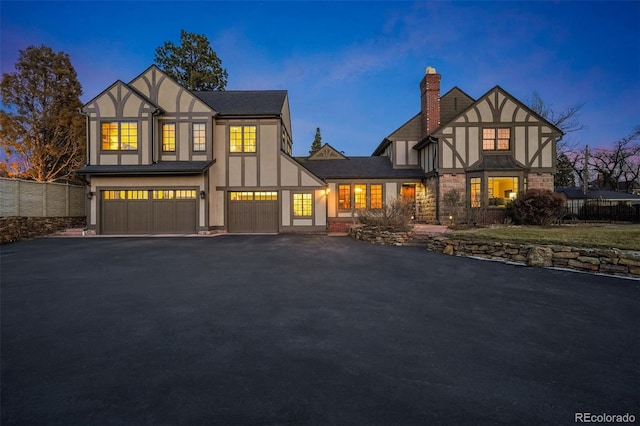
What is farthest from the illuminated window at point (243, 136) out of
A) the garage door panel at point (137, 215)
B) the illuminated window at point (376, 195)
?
the illuminated window at point (376, 195)

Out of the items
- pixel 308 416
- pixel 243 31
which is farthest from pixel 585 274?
pixel 243 31

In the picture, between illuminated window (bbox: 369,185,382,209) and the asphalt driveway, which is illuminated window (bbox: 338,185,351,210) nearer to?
illuminated window (bbox: 369,185,382,209)

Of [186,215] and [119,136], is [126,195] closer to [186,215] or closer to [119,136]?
[119,136]

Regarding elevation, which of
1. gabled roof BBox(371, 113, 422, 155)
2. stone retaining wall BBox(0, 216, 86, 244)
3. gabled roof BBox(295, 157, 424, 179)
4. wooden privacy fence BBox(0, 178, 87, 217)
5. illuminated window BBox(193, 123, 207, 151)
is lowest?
stone retaining wall BBox(0, 216, 86, 244)

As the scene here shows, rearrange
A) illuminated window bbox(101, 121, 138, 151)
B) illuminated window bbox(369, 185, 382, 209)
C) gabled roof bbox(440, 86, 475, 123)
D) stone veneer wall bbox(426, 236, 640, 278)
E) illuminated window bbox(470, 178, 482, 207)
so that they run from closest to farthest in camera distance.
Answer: stone veneer wall bbox(426, 236, 640, 278)
illuminated window bbox(101, 121, 138, 151)
illuminated window bbox(470, 178, 482, 207)
illuminated window bbox(369, 185, 382, 209)
gabled roof bbox(440, 86, 475, 123)

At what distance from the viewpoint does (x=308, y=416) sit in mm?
2115

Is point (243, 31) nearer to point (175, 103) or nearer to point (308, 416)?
point (175, 103)

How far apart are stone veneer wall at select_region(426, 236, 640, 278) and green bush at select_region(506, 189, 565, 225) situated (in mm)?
6537

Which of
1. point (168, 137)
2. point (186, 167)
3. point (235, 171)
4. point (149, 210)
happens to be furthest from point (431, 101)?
point (149, 210)

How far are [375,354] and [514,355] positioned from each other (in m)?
1.49

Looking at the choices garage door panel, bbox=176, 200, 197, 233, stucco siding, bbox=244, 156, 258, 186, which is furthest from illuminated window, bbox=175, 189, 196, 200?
stucco siding, bbox=244, 156, 258, 186

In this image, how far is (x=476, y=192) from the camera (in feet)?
55.8

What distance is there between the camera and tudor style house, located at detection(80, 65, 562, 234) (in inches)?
630

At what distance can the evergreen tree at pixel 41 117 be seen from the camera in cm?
1967
